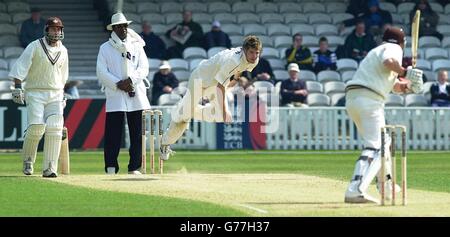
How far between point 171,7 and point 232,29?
1.78 m

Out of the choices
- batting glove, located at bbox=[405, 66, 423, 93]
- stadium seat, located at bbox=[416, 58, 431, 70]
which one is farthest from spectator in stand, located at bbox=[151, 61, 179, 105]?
batting glove, located at bbox=[405, 66, 423, 93]

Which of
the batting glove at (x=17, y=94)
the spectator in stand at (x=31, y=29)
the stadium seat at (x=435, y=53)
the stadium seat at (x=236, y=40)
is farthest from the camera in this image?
the stadium seat at (x=435, y=53)

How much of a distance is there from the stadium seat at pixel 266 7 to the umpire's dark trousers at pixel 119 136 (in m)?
14.1

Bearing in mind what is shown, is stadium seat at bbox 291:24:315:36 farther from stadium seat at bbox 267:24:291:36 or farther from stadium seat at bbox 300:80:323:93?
stadium seat at bbox 300:80:323:93

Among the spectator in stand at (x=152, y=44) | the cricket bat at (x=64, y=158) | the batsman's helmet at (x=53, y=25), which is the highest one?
the spectator in stand at (x=152, y=44)

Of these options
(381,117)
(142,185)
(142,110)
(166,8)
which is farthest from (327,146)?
(381,117)

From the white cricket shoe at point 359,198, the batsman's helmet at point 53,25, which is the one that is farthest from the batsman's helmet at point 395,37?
the batsman's helmet at point 53,25

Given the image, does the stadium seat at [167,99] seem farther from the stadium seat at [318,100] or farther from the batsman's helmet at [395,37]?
the batsman's helmet at [395,37]

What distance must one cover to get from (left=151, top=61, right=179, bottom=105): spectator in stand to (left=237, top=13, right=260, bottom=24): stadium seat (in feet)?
13.4

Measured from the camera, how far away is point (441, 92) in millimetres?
28922

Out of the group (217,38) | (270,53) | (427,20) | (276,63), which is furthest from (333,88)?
(427,20)

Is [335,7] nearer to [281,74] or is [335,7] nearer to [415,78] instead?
[281,74]

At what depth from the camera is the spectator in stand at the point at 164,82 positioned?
1112 inches
